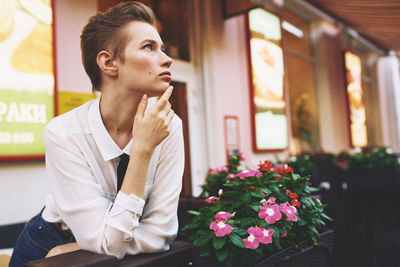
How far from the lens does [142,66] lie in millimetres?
1104

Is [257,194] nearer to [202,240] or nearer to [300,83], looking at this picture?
[202,240]

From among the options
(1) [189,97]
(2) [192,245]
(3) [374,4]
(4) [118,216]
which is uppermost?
(3) [374,4]

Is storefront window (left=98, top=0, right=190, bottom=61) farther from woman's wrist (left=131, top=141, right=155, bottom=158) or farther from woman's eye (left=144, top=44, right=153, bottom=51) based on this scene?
woman's wrist (left=131, top=141, right=155, bottom=158)

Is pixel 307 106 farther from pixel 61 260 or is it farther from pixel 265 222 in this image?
pixel 61 260

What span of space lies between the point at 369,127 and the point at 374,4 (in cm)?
548

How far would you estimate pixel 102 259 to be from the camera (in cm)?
86

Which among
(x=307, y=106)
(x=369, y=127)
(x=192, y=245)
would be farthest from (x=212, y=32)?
(x=369, y=127)

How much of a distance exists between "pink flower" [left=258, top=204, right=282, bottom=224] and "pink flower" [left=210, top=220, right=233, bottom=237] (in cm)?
13

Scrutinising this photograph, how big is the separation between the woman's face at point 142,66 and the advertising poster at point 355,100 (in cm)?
703

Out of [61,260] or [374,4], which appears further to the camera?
[374,4]

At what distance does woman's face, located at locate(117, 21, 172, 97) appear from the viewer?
3.63 ft

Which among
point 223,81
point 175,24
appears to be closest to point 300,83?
point 223,81

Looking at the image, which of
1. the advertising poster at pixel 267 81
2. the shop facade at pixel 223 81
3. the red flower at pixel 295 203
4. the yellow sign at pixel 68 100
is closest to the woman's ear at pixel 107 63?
the red flower at pixel 295 203

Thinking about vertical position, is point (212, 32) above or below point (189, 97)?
above
